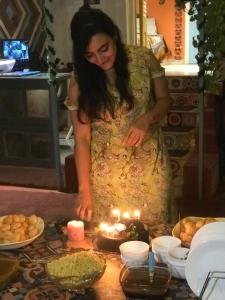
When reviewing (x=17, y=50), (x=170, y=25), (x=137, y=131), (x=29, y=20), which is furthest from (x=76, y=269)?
(x=170, y=25)

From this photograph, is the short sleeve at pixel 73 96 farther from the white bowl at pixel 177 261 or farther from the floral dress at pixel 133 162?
the white bowl at pixel 177 261

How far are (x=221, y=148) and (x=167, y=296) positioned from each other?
2.10ft

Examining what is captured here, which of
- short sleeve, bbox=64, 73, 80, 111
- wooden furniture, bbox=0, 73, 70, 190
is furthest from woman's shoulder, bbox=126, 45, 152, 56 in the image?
wooden furniture, bbox=0, 73, 70, 190

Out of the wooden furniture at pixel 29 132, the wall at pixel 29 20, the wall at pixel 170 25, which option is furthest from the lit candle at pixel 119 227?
the wall at pixel 170 25

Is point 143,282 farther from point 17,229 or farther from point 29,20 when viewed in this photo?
point 29,20

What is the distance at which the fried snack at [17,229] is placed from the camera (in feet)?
5.02

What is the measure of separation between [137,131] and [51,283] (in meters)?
0.75

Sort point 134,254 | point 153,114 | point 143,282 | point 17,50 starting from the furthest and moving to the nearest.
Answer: point 17,50
point 153,114
point 134,254
point 143,282

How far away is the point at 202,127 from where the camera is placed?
3.60 meters

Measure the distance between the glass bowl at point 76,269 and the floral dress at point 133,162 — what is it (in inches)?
24.8

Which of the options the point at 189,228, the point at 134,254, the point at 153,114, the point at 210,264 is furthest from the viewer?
the point at 153,114

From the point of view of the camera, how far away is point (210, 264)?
3.51 ft

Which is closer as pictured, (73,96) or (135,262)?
(135,262)

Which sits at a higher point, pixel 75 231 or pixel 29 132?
pixel 75 231
